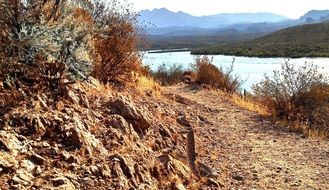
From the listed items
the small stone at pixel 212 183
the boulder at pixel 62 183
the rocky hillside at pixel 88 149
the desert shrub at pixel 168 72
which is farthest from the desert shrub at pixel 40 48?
the desert shrub at pixel 168 72

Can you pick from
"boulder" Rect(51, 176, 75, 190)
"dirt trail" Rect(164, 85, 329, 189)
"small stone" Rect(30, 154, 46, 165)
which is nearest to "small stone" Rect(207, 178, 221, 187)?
"dirt trail" Rect(164, 85, 329, 189)

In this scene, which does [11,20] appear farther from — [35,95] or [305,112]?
[305,112]

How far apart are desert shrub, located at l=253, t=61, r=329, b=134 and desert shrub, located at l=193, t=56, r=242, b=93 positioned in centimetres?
457

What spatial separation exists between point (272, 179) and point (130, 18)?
5752 millimetres

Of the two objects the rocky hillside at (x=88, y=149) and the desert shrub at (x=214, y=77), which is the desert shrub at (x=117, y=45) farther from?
the desert shrub at (x=214, y=77)

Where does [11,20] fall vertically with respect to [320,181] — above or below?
above

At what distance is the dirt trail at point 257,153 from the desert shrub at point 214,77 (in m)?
6.20

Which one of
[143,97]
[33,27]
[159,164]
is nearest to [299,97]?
[143,97]

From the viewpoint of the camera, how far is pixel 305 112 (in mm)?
12773

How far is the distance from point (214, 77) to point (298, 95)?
565cm

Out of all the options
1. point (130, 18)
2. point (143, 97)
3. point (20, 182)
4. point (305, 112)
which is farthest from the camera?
point (305, 112)

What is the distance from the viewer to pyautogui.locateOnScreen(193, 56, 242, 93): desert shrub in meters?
18.0

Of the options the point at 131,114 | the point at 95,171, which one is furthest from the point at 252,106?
the point at 95,171

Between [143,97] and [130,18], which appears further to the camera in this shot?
[130,18]
